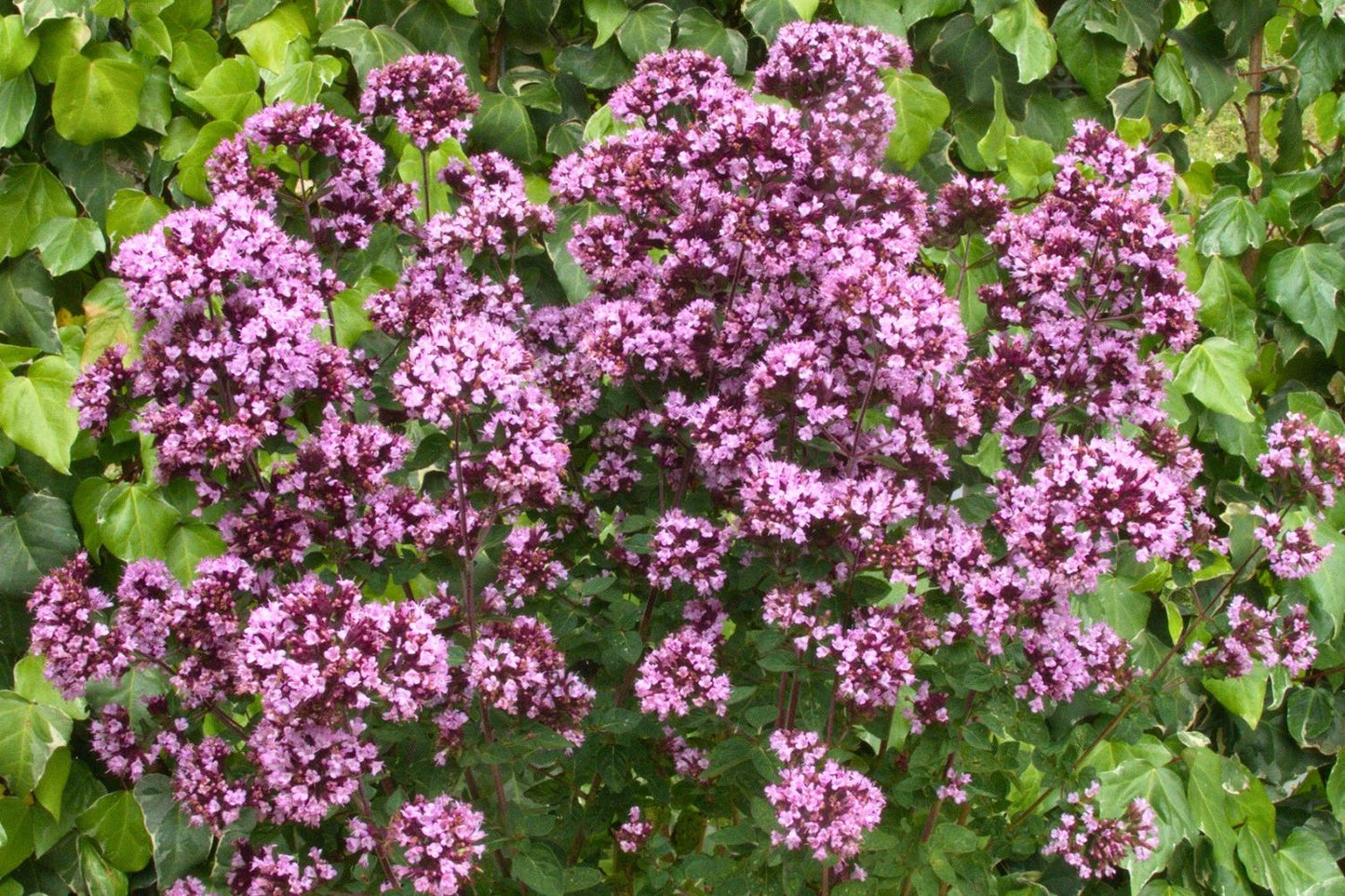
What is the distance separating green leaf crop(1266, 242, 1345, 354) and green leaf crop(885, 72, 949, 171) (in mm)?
735

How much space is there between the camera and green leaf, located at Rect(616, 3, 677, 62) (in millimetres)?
2395

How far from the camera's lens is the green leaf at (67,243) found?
231cm

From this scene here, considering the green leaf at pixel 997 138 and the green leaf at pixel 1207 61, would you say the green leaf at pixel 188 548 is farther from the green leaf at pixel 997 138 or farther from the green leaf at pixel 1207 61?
the green leaf at pixel 1207 61

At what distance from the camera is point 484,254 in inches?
70.6

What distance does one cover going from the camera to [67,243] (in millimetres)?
2320

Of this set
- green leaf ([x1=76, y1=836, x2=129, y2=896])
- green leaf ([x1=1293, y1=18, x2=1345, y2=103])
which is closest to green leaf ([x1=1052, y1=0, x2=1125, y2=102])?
green leaf ([x1=1293, y1=18, x2=1345, y2=103])

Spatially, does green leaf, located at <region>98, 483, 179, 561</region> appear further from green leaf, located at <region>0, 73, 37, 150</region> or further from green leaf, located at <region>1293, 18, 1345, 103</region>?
green leaf, located at <region>1293, 18, 1345, 103</region>

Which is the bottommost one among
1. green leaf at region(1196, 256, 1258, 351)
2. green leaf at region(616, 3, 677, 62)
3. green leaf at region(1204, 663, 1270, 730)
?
green leaf at region(1204, 663, 1270, 730)

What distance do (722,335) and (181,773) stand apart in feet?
2.64

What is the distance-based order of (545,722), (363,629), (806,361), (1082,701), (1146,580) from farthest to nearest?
(1146,580) → (1082,701) → (545,722) → (806,361) → (363,629)

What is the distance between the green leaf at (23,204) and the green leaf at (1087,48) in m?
1.86

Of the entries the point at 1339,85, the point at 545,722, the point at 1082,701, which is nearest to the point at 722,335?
the point at 545,722

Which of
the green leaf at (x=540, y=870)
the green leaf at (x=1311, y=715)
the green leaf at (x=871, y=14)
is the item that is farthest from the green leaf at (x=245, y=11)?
the green leaf at (x=1311, y=715)

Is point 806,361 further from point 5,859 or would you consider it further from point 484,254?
point 5,859
